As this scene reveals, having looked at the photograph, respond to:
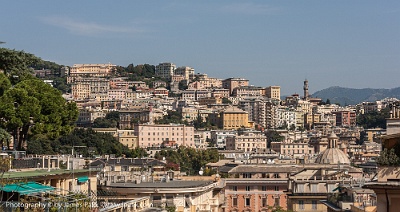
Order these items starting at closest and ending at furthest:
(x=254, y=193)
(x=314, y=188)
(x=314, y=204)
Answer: (x=314, y=204)
(x=314, y=188)
(x=254, y=193)

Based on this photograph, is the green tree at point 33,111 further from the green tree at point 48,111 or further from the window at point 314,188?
the window at point 314,188

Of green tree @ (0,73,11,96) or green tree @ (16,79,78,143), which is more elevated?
green tree @ (0,73,11,96)

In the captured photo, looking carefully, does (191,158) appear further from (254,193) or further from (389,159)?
(389,159)

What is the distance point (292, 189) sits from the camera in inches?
2346

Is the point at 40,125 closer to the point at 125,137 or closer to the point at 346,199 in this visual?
the point at 346,199

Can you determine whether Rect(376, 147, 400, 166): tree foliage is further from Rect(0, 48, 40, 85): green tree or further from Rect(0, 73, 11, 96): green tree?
Rect(0, 73, 11, 96): green tree

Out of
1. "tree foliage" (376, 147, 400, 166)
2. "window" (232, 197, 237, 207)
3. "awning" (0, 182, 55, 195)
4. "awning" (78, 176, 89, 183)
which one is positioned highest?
"tree foliage" (376, 147, 400, 166)

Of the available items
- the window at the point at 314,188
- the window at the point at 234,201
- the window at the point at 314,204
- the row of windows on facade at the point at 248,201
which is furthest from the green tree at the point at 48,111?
the row of windows on facade at the point at 248,201

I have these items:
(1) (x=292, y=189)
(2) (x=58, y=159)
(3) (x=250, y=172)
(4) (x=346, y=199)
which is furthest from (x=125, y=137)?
(2) (x=58, y=159)

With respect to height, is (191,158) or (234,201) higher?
(191,158)

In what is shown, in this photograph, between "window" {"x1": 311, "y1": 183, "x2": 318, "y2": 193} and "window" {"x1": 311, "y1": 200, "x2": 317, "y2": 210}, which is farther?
"window" {"x1": 311, "y1": 183, "x2": 318, "y2": 193}

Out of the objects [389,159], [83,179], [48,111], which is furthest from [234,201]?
[389,159]

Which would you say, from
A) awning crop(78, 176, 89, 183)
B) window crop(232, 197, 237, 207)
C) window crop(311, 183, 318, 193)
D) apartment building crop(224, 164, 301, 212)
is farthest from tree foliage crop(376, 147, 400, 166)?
window crop(232, 197, 237, 207)

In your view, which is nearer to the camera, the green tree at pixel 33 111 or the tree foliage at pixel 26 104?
the tree foliage at pixel 26 104
